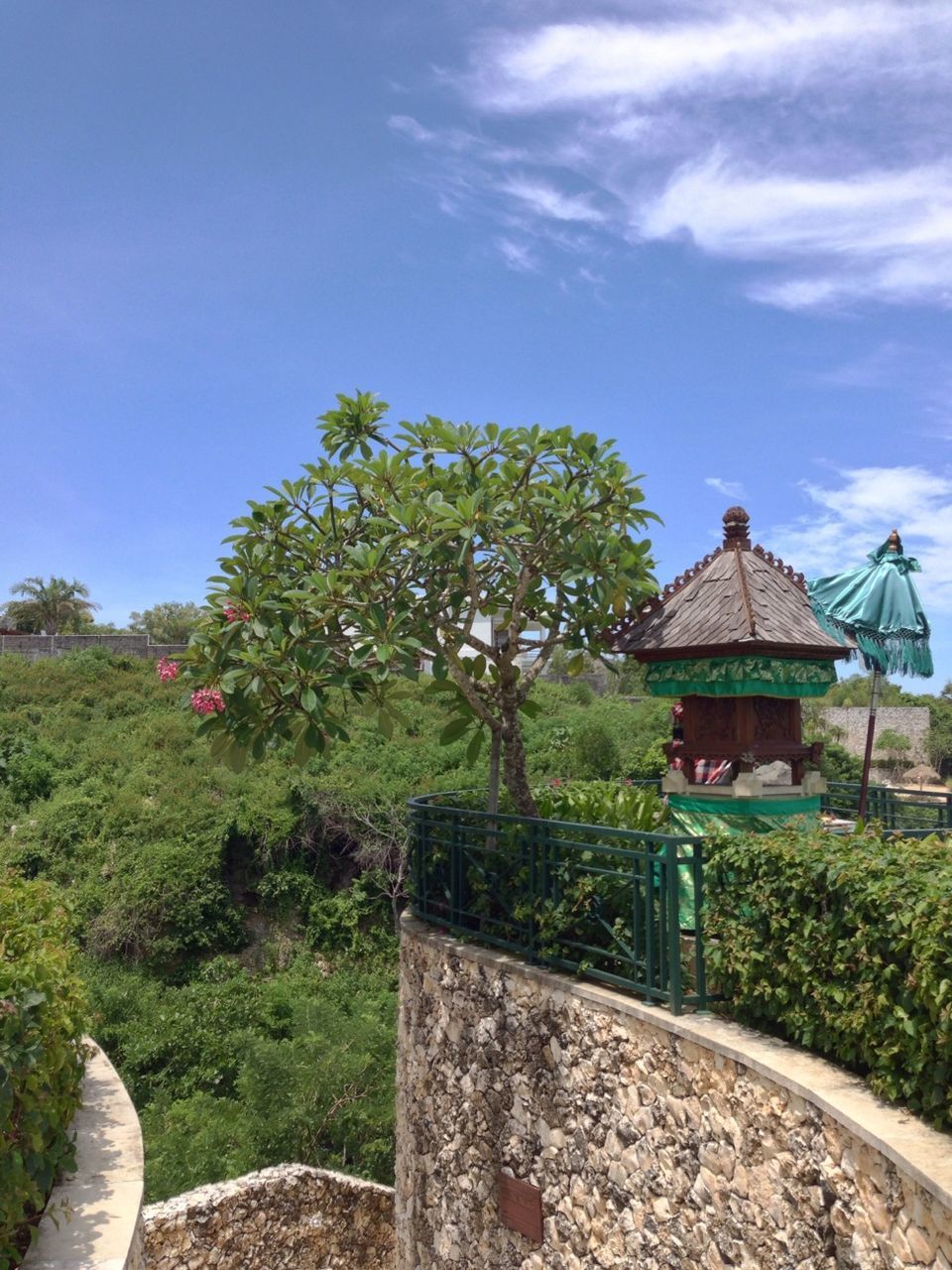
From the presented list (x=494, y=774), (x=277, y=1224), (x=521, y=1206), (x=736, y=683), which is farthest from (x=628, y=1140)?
(x=277, y=1224)

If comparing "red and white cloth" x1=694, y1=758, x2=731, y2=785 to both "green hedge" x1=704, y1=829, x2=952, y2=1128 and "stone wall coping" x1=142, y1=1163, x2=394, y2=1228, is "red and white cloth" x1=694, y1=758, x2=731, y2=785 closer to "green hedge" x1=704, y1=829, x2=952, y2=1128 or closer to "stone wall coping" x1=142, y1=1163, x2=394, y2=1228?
"green hedge" x1=704, y1=829, x2=952, y2=1128

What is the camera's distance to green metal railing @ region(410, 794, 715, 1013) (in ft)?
18.0

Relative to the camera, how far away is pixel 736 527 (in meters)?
7.94

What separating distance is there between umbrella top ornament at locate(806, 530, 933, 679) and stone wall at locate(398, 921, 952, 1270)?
320 cm

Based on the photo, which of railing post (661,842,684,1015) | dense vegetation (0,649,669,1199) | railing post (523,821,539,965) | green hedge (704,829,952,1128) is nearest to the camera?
green hedge (704,829,952,1128)

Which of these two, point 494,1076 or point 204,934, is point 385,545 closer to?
point 494,1076

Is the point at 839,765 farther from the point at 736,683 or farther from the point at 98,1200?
the point at 98,1200

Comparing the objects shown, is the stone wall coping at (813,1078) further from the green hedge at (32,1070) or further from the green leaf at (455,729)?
the green hedge at (32,1070)

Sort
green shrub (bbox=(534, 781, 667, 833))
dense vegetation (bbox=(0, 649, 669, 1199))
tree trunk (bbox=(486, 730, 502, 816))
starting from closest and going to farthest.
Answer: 1. green shrub (bbox=(534, 781, 667, 833))
2. tree trunk (bbox=(486, 730, 502, 816))
3. dense vegetation (bbox=(0, 649, 669, 1199))

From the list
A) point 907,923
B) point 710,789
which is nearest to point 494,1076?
point 710,789

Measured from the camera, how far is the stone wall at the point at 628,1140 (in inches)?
157

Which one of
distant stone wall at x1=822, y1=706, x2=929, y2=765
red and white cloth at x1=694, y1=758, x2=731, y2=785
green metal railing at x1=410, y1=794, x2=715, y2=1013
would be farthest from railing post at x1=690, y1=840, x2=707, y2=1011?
distant stone wall at x1=822, y1=706, x2=929, y2=765

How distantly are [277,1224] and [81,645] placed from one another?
80.1 feet

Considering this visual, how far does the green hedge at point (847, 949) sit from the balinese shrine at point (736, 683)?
6.12 ft
